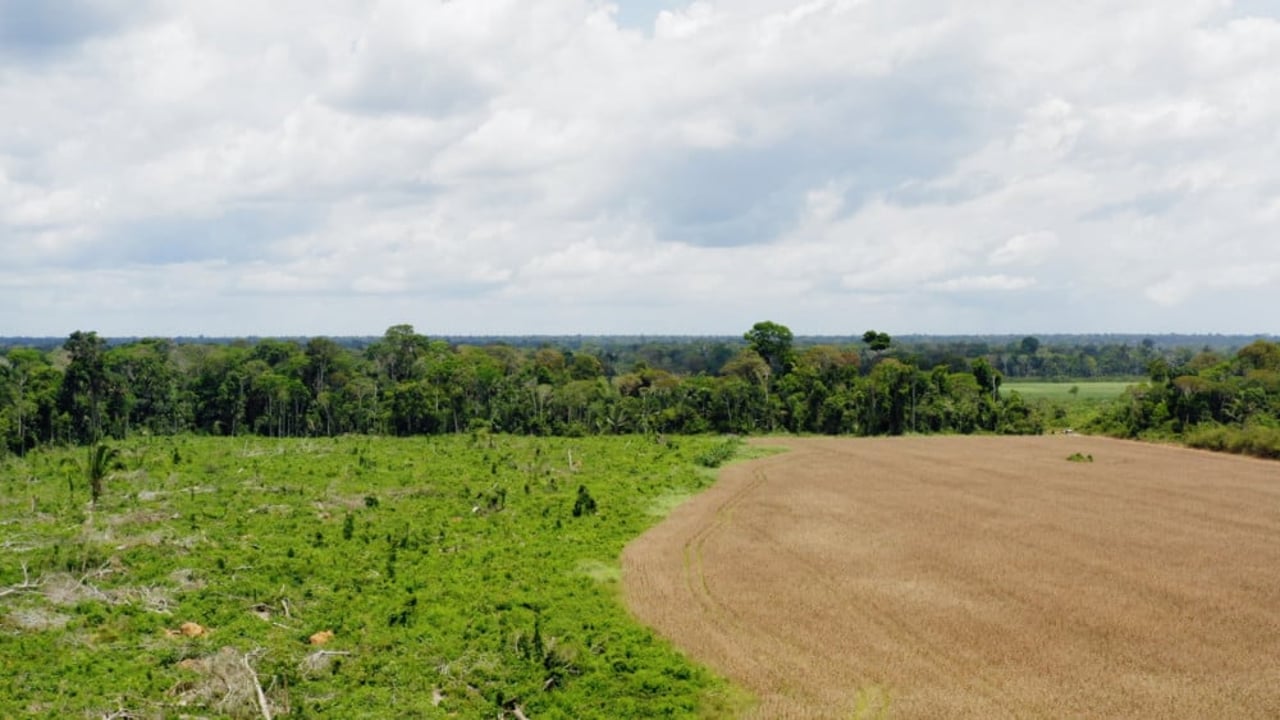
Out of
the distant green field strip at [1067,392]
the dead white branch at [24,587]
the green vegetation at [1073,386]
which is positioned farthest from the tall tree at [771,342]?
the dead white branch at [24,587]

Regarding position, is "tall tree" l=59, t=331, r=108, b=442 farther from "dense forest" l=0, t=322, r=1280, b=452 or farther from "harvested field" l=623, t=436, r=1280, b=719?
"harvested field" l=623, t=436, r=1280, b=719

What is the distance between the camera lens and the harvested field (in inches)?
690

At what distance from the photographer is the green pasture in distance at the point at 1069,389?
379 ft

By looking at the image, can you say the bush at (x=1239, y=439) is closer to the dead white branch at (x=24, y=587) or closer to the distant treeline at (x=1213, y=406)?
the distant treeline at (x=1213, y=406)

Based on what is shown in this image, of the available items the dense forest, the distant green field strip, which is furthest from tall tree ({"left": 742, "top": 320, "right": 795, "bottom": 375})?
the distant green field strip

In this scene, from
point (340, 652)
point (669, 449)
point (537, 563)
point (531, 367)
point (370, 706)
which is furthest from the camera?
point (531, 367)

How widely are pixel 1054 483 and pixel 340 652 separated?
126 feet

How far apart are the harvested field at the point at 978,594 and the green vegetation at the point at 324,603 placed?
7.38 ft

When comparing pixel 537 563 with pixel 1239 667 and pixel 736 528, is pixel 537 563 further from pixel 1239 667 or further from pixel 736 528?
pixel 1239 667

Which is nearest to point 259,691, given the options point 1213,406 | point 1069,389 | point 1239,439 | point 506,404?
point 506,404

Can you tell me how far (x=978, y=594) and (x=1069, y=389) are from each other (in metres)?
131

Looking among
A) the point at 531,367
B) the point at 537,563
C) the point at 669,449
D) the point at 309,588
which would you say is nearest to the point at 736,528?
the point at 537,563

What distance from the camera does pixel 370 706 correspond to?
51.4 ft

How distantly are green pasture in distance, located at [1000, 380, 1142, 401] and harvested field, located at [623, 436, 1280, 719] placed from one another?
7735 cm
